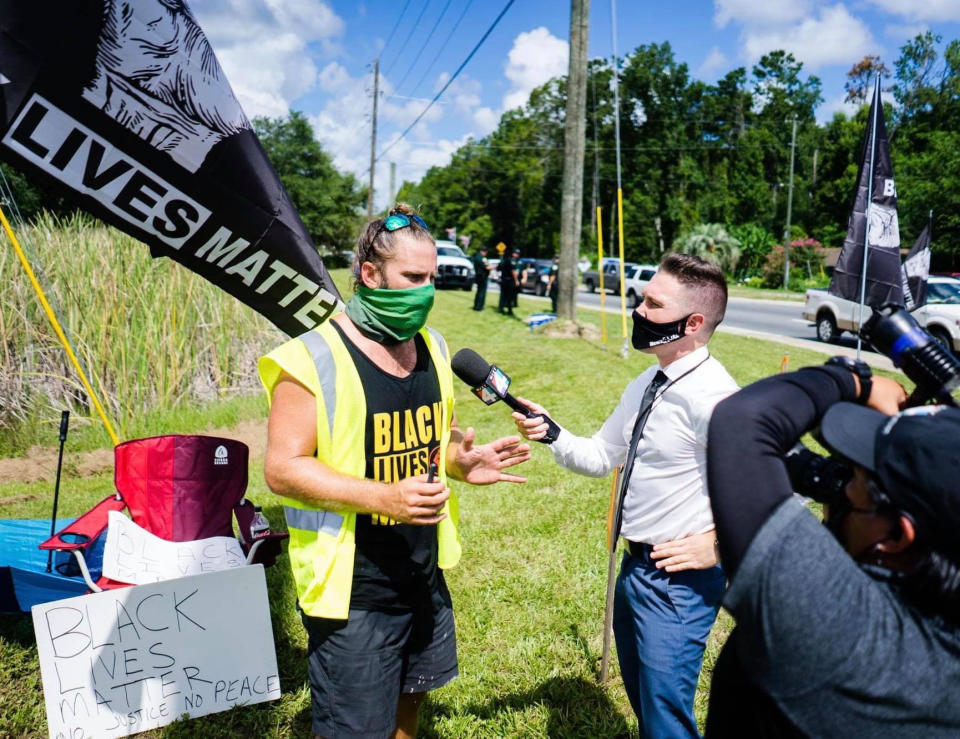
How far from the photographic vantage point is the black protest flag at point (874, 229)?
5.95 meters

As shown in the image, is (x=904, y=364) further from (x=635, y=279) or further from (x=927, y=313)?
(x=635, y=279)

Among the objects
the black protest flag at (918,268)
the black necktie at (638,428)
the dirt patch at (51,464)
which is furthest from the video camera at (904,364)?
the black protest flag at (918,268)

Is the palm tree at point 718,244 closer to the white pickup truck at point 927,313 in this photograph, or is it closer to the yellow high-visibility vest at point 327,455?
the white pickup truck at point 927,313

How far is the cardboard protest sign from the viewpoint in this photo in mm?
2723

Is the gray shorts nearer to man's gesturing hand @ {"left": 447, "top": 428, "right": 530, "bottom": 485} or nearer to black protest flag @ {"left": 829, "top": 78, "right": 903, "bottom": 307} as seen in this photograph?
man's gesturing hand @ {"left": 447, "top": 428, "right": 530, "bottom": 485}

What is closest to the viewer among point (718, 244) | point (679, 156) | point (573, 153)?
point (573, 153)

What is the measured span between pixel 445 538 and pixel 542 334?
11.3m

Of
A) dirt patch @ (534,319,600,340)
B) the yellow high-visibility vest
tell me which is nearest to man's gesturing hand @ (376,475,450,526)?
the yellow high-visibility vest

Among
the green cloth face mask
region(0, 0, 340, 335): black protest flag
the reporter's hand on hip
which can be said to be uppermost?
region(0, 0, 340, 335): black protest flag

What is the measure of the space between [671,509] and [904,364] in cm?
110

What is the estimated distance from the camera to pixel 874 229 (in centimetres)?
606

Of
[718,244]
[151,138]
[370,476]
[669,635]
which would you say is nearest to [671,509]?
[669,635]

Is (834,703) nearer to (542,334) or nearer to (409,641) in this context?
(409,641)

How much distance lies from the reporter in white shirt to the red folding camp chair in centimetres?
204
